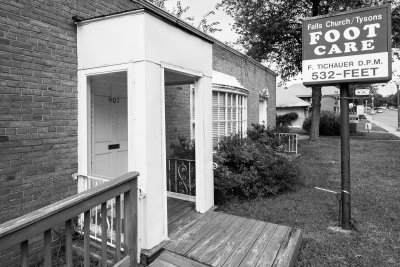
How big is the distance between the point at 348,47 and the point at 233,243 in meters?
3.21

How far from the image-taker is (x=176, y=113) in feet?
21.3

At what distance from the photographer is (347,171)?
4188 mm

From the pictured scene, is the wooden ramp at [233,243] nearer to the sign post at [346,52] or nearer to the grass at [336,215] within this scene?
the grass at [336,215]

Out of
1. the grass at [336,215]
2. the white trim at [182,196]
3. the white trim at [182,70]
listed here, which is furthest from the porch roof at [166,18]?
the grass at [336,215]

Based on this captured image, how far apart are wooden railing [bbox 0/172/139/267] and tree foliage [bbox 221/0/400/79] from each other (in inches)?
543

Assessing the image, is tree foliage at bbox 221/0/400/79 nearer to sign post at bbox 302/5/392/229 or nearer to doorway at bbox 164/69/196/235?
doorway at bbox 164/69/196/235

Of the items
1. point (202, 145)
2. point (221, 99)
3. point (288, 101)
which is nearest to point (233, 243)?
point (202, 145)

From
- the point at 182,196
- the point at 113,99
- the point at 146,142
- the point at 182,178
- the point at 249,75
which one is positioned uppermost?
the point at 249,75

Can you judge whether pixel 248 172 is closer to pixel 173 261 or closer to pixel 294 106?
pixel 173 261

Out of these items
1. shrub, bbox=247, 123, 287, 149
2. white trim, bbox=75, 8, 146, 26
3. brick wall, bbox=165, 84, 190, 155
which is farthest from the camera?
shrub, bbox=247, 123, 287, 149

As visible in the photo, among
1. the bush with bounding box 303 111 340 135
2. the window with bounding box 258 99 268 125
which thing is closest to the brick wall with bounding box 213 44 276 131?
the window with bounding box 258 99 268 125

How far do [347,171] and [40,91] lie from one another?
4440 mm

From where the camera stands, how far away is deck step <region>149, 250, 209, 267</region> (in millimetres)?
3088

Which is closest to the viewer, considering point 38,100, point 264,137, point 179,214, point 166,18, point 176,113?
point 38,100
